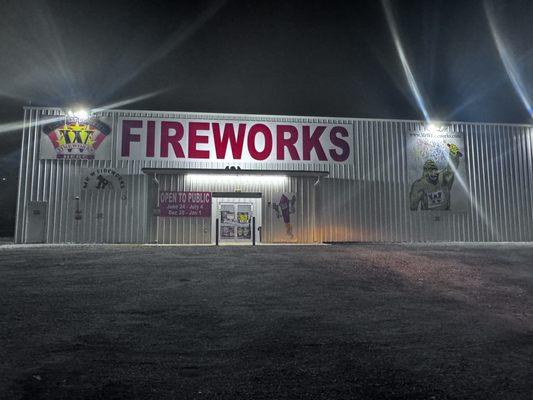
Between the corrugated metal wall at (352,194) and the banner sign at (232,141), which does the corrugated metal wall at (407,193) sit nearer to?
the corrugated metal wall at (352,194)

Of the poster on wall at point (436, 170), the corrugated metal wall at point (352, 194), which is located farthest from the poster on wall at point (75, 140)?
the poster on wall at point (436, 170)

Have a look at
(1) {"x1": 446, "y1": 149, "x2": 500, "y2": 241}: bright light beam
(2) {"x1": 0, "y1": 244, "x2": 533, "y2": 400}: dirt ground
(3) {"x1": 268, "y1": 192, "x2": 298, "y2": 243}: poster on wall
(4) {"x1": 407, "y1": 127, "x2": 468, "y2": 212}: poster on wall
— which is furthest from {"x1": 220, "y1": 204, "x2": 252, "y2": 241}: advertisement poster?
(1) {"x1": 446, "y1": 149, "x2": 500, "y2": 241}: bright light beam

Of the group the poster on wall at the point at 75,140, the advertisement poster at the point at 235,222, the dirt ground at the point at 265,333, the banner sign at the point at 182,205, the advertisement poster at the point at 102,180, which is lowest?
the dirt ground at the point at 265,333

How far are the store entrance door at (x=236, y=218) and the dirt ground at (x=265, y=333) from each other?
898 cm

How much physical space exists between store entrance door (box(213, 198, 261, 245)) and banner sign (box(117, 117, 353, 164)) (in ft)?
7.38

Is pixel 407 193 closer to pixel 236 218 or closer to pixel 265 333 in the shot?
pixel 236 218

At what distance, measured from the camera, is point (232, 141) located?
→ 20109 mm

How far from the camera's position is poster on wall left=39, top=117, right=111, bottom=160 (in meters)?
19.5

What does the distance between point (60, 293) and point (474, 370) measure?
7.02 metres

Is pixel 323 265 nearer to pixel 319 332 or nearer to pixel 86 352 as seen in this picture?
pixel 319 332

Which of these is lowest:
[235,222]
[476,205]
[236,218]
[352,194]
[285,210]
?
[235,222]

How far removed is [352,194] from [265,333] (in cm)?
1575

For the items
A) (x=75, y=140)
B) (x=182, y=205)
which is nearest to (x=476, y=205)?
(x=182, y=205)

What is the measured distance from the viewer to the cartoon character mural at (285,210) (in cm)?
1945
